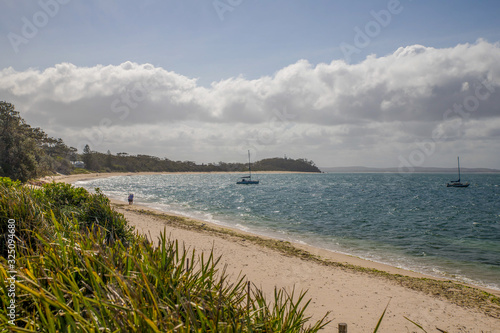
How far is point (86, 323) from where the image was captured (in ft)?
8.28

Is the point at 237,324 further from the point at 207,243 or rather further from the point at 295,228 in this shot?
the point at 295,228

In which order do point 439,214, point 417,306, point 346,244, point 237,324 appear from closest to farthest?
point 237,324 → point 417,306 → point 346,244 → point 439,214

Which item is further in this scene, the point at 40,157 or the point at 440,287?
the point at 40,157

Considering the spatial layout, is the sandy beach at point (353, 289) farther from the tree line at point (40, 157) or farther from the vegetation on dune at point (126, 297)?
the tree line at point (40, 157)

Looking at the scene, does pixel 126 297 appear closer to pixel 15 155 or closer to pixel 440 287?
pixel 440 287

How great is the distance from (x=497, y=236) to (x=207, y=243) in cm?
2022

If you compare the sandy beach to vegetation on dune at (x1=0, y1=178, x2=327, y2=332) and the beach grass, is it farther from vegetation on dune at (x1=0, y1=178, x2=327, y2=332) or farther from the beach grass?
vegetation on dune at (x1=0, y1=178, x2=327, y2=332)

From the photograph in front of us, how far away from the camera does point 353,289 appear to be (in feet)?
32.4

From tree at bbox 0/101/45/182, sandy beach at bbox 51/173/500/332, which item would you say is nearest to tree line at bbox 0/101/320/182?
tree at bbox 0/101/45/182

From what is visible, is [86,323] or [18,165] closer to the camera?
[86,323]

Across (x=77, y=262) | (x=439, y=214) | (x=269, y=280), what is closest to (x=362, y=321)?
(x=269, y=280)

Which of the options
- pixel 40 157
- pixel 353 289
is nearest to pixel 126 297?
pixel 353 289

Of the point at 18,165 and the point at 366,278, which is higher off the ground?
the point at 18,165

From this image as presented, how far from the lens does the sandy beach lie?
25.8ft
